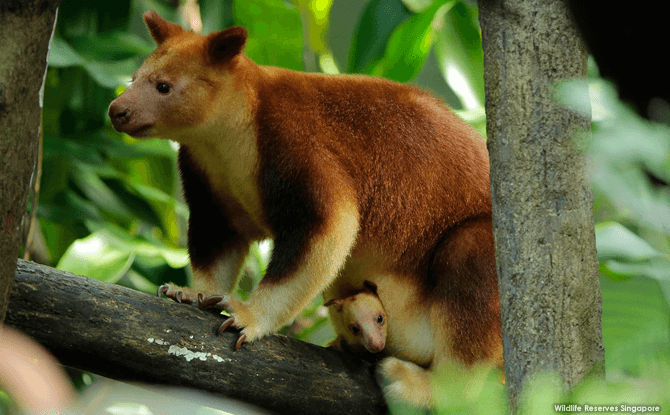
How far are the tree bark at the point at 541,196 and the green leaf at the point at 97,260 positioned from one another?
1.54 meters

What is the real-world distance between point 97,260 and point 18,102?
1.48 m

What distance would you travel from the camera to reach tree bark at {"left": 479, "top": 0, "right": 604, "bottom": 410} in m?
1.16

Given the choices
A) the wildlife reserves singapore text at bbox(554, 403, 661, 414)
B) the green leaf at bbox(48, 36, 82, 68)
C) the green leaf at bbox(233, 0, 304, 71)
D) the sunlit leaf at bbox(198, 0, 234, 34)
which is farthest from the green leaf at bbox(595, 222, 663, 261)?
the sunlit leaf at bbox(198, 0, 234, 34)

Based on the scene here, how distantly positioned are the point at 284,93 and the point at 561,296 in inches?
37.1

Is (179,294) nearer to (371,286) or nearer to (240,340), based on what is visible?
(240,340)

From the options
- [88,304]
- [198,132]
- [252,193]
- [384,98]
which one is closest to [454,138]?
[384,98]

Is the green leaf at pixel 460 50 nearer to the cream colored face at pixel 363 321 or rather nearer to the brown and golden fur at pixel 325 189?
the brown and golden fur at pixel 325 189

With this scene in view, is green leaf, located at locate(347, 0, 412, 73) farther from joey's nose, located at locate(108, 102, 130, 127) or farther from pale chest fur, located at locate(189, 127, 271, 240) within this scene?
joey's nose, located at locate(108, 102, 130, 127)

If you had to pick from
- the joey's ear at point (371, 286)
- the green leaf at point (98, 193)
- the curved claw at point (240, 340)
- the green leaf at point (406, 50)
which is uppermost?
the green leaf at point (406, 50)

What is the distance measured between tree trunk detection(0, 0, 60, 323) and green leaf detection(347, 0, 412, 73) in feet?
7.16

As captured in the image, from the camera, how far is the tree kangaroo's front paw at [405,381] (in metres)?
1.65

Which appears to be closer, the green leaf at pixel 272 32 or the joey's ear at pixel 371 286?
the joey's ear at pixel 371 286

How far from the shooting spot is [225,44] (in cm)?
169

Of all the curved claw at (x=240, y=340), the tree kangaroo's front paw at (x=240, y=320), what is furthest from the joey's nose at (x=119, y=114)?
the curved claw at (x=240, y=340)
